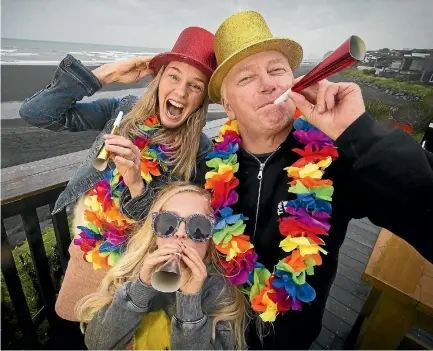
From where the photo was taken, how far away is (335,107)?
1.13 metres

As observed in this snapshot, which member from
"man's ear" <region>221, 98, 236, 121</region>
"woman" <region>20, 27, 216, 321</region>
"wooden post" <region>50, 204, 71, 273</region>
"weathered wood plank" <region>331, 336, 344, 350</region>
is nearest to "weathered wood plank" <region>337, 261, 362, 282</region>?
"weathered wood plank" <region>331, 336, 344, 350</region>

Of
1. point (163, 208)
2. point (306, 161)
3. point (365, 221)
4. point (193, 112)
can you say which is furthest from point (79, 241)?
point (365, 221)

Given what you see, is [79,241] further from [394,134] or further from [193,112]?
[394,134]

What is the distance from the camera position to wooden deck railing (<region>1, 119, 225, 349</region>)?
1.56 meters

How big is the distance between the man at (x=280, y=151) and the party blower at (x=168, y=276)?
519mm

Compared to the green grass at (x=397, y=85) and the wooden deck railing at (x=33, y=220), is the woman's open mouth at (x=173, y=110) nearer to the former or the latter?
the wooden deck railing at (x=33, y=220)

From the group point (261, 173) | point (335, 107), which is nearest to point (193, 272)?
point (261, 173)

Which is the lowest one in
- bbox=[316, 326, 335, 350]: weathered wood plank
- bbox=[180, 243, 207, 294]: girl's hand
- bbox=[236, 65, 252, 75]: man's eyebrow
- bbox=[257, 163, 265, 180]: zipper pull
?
bbox=[316, 326, 335, 350]: weathered wood plank

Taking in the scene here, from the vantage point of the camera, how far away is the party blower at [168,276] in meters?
0.99

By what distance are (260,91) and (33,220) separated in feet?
4.93

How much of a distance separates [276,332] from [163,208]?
84cm

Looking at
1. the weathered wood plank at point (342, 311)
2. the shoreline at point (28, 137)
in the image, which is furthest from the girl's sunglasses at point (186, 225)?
the shoreline at point (28, 137)

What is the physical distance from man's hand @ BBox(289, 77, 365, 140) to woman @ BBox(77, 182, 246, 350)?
66 cm

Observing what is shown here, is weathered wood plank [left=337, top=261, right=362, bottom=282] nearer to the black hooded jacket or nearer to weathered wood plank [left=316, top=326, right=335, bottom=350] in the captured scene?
weathered wood plank [left=316, top=326, right=335, bottom=350]
